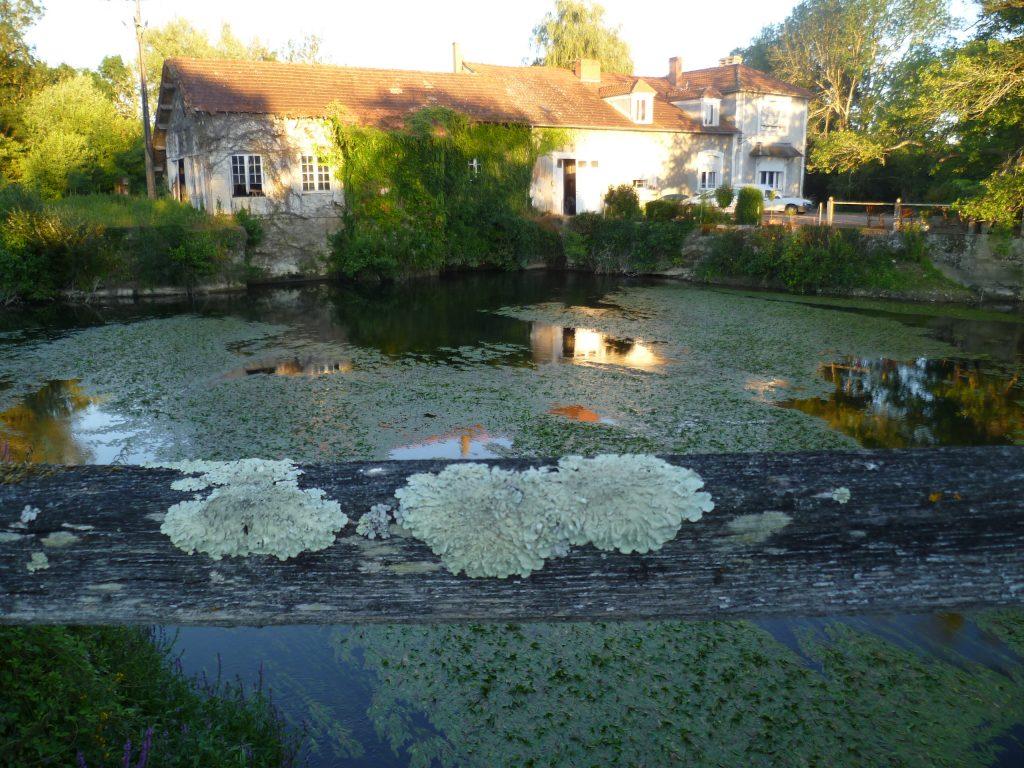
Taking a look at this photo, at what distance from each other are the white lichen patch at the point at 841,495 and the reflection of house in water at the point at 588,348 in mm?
11675

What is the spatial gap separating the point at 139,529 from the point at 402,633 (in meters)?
3.68

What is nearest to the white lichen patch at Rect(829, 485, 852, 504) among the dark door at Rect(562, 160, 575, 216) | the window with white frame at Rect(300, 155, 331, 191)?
the window with white frame at Rect(300, 155, 331, 191)

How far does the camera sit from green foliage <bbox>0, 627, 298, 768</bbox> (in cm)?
245

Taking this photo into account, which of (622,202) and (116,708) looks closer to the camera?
(116,708)

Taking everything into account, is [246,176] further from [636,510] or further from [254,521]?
[636,510]

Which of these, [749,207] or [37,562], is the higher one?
[749,207]

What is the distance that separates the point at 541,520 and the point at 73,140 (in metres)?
36.5

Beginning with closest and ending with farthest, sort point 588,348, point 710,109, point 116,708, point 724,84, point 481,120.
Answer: point 116,708
point 588,348
point 481,120
point 710,109
point 724,84

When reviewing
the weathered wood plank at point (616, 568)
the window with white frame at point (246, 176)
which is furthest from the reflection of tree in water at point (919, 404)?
the window with white frame at point (246, 176)

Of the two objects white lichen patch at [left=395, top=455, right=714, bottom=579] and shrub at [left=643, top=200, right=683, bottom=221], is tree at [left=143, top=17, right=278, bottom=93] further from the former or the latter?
white lichen patch at [left=395, top=455, right=714, bottom=579]

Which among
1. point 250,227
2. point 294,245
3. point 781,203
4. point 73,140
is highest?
point 73,140

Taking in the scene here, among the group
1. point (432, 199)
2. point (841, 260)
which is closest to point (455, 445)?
point (841, 260)

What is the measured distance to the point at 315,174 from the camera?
2647 centimetres

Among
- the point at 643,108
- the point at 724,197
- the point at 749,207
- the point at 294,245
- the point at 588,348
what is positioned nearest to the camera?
the point at 588,348
